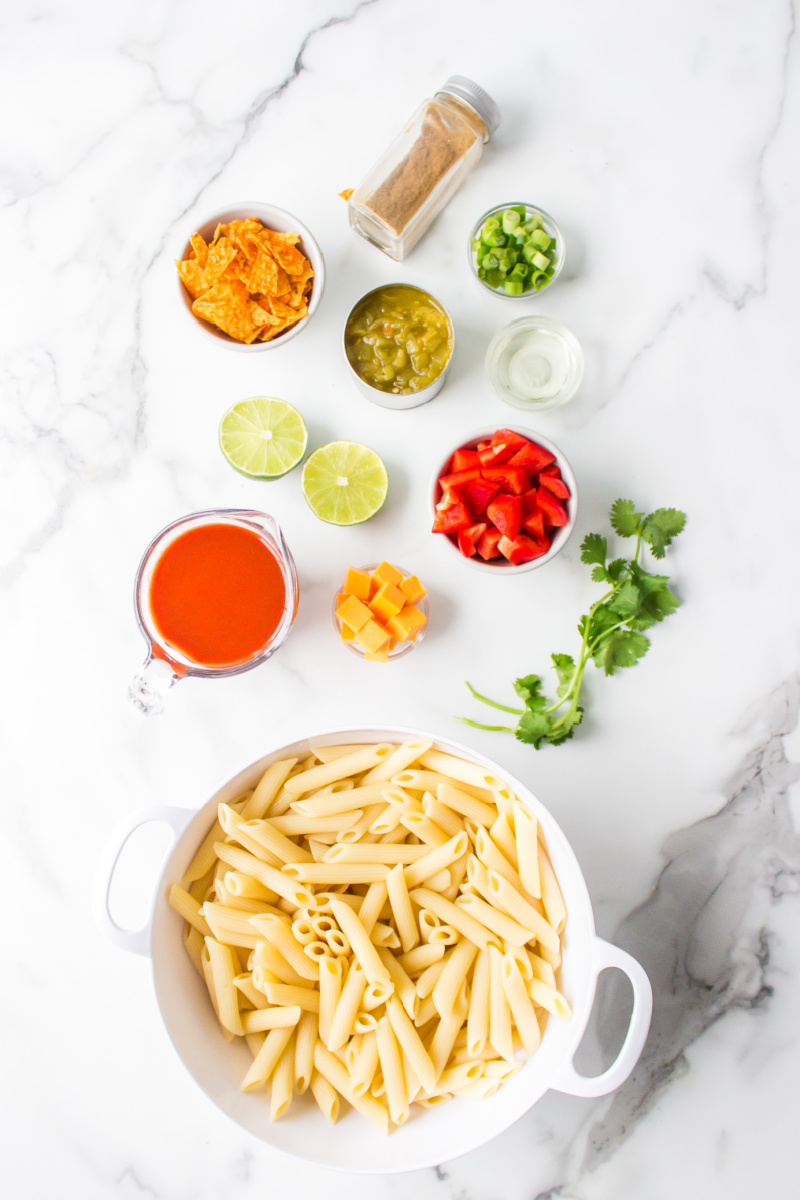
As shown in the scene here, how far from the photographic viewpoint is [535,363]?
204 centimetres

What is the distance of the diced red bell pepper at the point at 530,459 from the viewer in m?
1.83

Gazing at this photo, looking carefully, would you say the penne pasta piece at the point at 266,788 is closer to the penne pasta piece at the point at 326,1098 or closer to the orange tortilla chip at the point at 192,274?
the penne pasta piece at the point at 326,1098

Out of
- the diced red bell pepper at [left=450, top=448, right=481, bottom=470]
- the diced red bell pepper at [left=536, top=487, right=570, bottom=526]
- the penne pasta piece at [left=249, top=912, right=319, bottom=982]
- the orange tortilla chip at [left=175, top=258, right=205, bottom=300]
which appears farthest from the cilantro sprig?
the orange tortilla chip at [left=175, top=258, right=205, bottom=300]

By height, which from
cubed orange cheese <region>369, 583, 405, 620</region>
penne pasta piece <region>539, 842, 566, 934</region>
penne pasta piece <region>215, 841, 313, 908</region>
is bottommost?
penne pasta piece <region>215, 841, 313, 908</region>

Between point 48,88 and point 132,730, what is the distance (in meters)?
1.75

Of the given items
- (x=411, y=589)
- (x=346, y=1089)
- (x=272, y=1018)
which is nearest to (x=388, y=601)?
(x=411, y=589)

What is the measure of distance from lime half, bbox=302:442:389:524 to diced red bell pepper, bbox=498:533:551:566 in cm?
34

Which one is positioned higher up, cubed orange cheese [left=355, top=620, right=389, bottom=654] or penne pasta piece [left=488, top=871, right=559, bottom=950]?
cubed orange cheese [left=355, top=620, right=389, bottom=654]

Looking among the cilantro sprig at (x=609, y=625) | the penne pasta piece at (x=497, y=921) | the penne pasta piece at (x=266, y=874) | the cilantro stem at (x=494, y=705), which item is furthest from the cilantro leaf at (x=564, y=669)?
the penne pasta piece at (x=266, y=874)

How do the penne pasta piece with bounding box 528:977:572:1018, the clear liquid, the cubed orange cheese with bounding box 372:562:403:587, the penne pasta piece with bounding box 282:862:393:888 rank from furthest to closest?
the clear liquid, the cubed orange cheese with bounding box 372:562:403:587, the penne pasta piece with bounding box 282:862:393:888, the penne pasta piece with bounding box 528:977:572:1018

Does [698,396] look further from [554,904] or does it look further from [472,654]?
[554,904]

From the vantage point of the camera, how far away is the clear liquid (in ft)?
6.65

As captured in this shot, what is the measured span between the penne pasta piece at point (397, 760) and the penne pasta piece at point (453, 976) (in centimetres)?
38

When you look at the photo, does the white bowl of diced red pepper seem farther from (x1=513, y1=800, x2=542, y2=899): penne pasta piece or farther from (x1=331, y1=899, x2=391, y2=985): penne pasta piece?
(x1=331, y1=899, x2=391, y2=985): penne pasta piece
